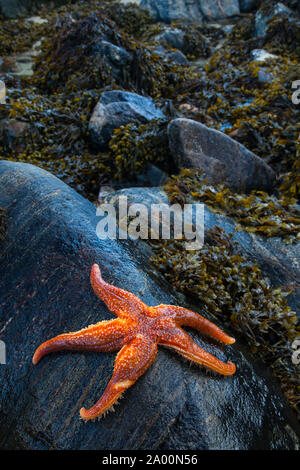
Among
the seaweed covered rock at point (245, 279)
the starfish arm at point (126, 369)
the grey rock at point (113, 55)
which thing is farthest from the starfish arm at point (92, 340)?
the grey rock at point (113, 55)

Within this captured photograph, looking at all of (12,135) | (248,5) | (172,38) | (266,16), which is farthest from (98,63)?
(248,5)

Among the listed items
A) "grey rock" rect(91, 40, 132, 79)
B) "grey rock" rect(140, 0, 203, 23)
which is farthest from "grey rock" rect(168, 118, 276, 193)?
"grey rock" rect(140, 0, 203, 23)

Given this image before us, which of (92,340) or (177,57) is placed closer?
(92,340)

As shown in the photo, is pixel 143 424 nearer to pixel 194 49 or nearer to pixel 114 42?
pixel 114 42

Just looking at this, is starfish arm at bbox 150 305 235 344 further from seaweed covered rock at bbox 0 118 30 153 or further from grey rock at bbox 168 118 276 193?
seaweed covered rock at bbox 0 118 30 153

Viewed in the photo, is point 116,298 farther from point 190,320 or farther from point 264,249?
point 264,249

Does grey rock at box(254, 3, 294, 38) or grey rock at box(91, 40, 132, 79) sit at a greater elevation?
grey rock at box(254, 3, 294, 38)

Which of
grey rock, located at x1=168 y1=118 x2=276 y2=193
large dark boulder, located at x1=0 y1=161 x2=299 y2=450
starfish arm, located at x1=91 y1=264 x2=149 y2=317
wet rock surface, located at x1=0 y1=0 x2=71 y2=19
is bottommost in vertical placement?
large dark boulder, located at x1=0 y1=161 x2=299 y2=450

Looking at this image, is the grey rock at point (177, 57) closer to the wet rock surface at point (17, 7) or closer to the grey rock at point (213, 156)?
the grey rock at point (213, 156)
